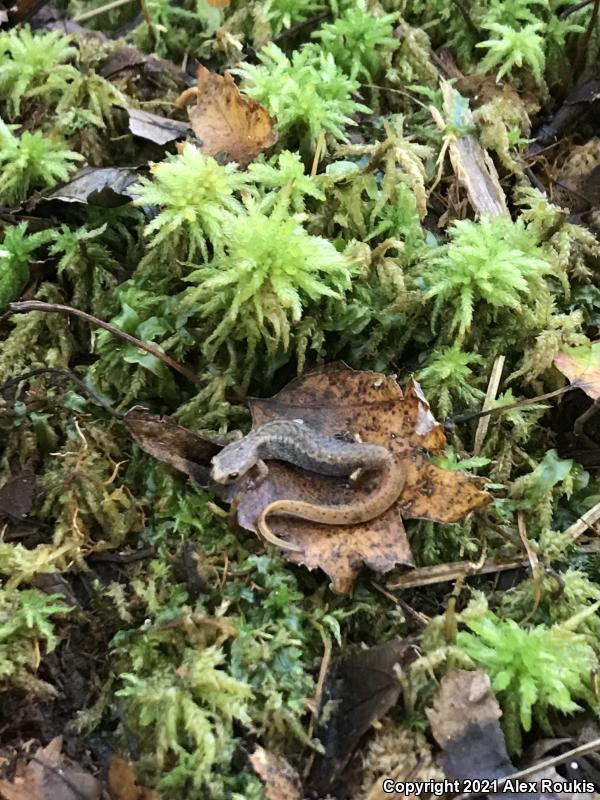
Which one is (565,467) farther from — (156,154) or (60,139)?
(60,139)

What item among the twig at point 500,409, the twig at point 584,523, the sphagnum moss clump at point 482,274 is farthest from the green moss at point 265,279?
the twig at point 584,523

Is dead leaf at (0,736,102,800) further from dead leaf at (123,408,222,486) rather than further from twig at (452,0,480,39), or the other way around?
twig at (452,0,480,39)

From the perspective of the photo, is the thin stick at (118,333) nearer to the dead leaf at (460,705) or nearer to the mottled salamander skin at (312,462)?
the mottled salamander skin at (312,462)

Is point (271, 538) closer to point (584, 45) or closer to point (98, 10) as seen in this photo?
point (584, 45)

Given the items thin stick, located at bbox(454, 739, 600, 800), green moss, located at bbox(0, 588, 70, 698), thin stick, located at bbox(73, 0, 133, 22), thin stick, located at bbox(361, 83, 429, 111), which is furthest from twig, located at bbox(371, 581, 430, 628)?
thin stick, located at bbox(73, 0, 133, 22)

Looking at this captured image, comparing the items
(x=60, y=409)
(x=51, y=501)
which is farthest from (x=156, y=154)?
(x=51, y=501)

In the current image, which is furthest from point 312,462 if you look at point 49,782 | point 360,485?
point 49,782

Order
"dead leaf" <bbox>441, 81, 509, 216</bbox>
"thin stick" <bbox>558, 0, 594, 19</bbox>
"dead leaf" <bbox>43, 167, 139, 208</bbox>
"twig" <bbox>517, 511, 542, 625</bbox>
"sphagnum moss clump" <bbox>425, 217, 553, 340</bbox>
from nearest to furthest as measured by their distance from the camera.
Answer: "twig" <bbox>517, 511, 542, 625</bbox> < "sphagnum moss clump" <bbox>425, 217, 553, 340</bbox> < "dead leaf" <bbox>43, 167, 139, 208</bbox> < "dead leaf" <bbox>441, 81, 509, 216</bbox> < "thin stick" <bbox>558, 0, 594, 19</bbox>
